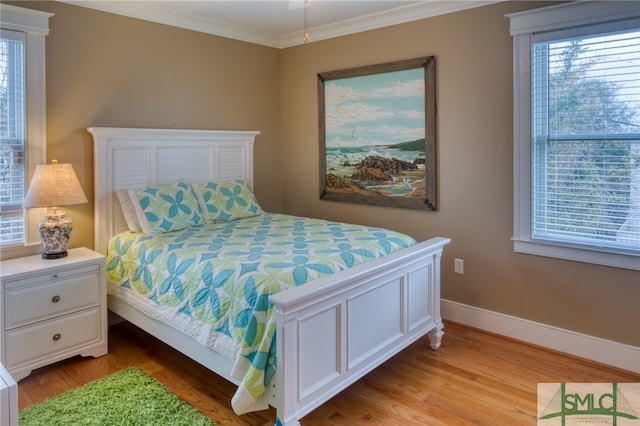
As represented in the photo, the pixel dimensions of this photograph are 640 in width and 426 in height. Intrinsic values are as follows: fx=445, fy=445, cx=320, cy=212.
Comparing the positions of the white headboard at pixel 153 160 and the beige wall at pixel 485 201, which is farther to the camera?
the white headboard at pixel 153 160

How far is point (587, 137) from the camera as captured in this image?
2.80 m

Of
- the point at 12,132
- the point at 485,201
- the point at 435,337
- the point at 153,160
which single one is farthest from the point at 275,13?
the point at 435,337

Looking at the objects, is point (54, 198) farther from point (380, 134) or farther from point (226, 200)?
point (380, 134)

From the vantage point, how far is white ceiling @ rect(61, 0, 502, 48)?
3.38 metres

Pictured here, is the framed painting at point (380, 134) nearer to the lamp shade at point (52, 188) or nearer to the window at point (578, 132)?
the window at point (578, 132)

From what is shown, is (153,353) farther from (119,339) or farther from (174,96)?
(174,96)

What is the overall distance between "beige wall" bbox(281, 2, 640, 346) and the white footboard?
556mm

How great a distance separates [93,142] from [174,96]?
809 mm

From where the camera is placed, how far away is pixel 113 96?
3.36 m

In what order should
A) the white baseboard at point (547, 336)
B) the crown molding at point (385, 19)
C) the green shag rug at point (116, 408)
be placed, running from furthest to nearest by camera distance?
the crown molding at point (385, 19), the white baseboard at point (547, 336), the green shag rug at point (116, 408)

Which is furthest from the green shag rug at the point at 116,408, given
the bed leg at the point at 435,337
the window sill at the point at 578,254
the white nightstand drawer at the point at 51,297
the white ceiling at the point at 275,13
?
the white ceiling at the point at 275,13

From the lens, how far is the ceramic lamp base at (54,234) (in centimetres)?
284

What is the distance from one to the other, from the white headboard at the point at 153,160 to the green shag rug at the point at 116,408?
1.12 meters

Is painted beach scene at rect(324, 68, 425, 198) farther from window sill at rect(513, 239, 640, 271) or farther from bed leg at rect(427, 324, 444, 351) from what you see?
bed leg at rect(427, 324, 444, 351)
